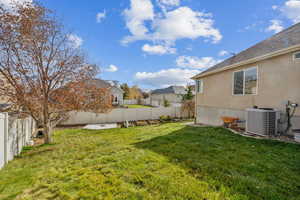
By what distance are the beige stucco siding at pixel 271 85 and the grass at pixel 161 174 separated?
222 cm

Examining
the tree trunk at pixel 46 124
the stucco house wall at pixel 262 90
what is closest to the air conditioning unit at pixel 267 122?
the stucco house wall at pixel 262 90

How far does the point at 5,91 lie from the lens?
471 centimetres

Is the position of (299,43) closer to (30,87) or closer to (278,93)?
(278,93)

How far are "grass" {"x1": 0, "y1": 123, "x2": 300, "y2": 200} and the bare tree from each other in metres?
2.02

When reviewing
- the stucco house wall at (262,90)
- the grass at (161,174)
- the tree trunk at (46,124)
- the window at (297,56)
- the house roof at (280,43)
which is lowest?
the grass at (161,174)

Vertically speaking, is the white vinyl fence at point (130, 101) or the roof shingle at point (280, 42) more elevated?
the roof shingle at point (280, 42)

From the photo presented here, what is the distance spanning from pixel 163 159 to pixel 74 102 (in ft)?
14.3

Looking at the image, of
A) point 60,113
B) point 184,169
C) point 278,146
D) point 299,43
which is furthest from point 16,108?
point 299,43

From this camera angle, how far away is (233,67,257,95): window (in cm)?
695

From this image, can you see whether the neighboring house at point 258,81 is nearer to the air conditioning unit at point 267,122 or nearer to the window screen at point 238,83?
the window screen at point 238,83

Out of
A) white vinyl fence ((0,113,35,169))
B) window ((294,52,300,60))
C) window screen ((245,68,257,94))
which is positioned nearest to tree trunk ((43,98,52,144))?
white vinyl fence ((0,113,35,169))

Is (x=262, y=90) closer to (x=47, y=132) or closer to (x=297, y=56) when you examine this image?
(x=297, y=56)

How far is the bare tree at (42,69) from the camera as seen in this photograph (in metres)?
4.67

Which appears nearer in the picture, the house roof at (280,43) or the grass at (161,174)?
the grass at (161,174)
